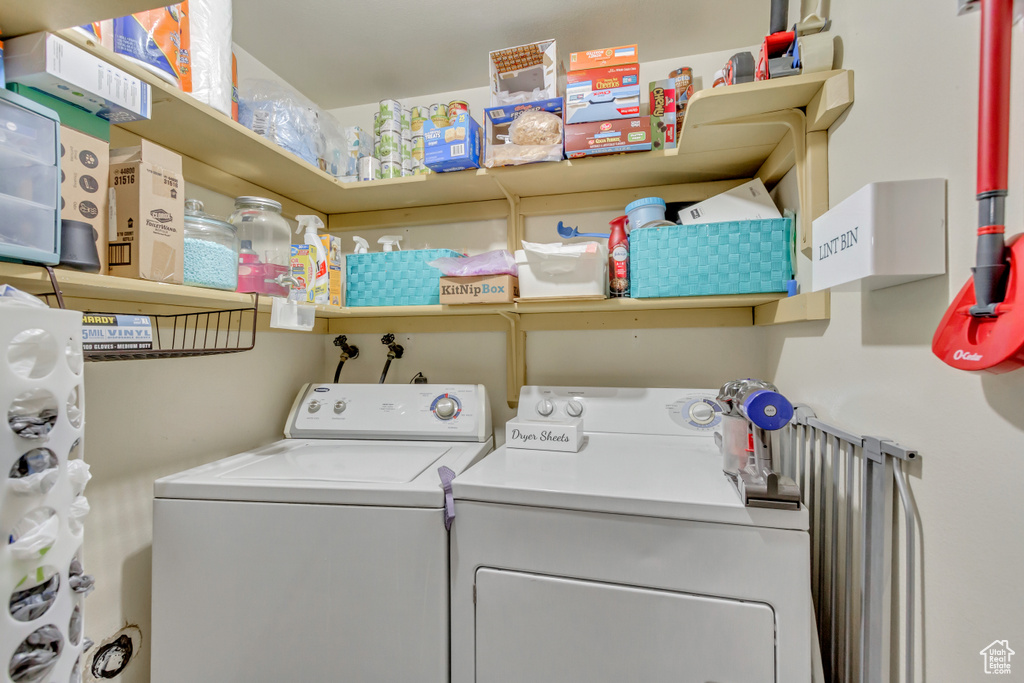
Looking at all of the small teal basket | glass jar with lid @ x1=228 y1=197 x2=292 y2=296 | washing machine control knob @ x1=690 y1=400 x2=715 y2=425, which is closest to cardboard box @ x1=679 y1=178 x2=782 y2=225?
the small teal basket

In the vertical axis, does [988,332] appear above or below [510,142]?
below

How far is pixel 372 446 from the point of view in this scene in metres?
1.37

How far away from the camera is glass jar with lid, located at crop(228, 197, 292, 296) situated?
3.64 ft

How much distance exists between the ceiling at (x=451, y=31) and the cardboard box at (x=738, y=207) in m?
0.56

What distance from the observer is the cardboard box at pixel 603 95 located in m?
1.20

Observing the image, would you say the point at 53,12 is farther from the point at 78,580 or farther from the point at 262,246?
the point at 78,580

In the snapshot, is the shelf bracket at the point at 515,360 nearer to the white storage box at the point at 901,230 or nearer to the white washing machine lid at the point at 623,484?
the white washing machine lid at the point at 623,484

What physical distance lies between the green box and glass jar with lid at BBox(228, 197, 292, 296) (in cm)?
34

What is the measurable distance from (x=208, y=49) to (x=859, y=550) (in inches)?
68.5

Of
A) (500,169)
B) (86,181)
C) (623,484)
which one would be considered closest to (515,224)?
(500,169)

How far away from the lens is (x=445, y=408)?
1440 mm

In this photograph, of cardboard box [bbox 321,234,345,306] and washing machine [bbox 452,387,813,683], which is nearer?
washing machine [bbox 452,387,813,683]

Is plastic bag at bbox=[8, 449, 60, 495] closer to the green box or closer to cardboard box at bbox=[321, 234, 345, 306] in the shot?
the green box

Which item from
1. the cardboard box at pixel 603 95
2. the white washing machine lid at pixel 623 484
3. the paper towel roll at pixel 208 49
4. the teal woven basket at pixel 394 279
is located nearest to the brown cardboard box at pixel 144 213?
the paper towel roll at pixel 208 49
